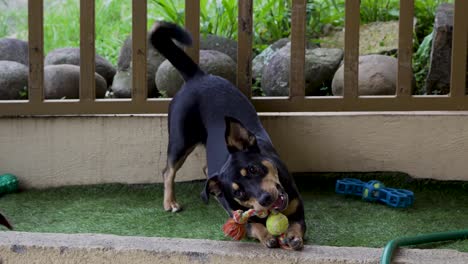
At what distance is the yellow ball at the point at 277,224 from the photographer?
123 inches

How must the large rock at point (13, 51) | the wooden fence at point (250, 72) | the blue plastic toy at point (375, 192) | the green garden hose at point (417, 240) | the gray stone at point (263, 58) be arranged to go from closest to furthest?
1. the green garden hose at point (417, 240)
2. the blue plastic toy at point (375, 192)
3. the wooden fence at point (250, 72)
4. the gray stone at point (263, 58)
5. the large rock at point (13, 51)

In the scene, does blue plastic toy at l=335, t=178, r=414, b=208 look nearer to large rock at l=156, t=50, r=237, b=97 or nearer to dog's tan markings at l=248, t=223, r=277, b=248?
dog's tan markings at l=248, t=223, r=277, b=248

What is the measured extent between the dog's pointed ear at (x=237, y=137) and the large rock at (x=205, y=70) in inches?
66.0

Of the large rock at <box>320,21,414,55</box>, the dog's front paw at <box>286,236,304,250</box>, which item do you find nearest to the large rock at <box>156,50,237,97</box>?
the large rock at <box>320,21,414,55</box>

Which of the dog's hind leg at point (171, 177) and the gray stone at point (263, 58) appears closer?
the dog's hind leg at point (171, 177)

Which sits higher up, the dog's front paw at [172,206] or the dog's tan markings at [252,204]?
the dog's tan markings at [252,204]

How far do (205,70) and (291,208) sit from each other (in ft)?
5.99

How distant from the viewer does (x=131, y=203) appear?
4.30 meters

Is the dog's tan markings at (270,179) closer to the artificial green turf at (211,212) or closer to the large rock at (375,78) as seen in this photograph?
the artificial green turf at (211,212)

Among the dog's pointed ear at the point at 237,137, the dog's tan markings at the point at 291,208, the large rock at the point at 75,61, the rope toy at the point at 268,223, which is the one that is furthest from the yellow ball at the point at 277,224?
the large rock at the point at 75,61

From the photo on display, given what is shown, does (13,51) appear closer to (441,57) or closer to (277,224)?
(441,57)

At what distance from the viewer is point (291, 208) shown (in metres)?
3.29

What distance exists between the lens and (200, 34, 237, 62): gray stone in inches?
223

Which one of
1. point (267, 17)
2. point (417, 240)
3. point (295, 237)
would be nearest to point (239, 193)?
point (295, 237)
